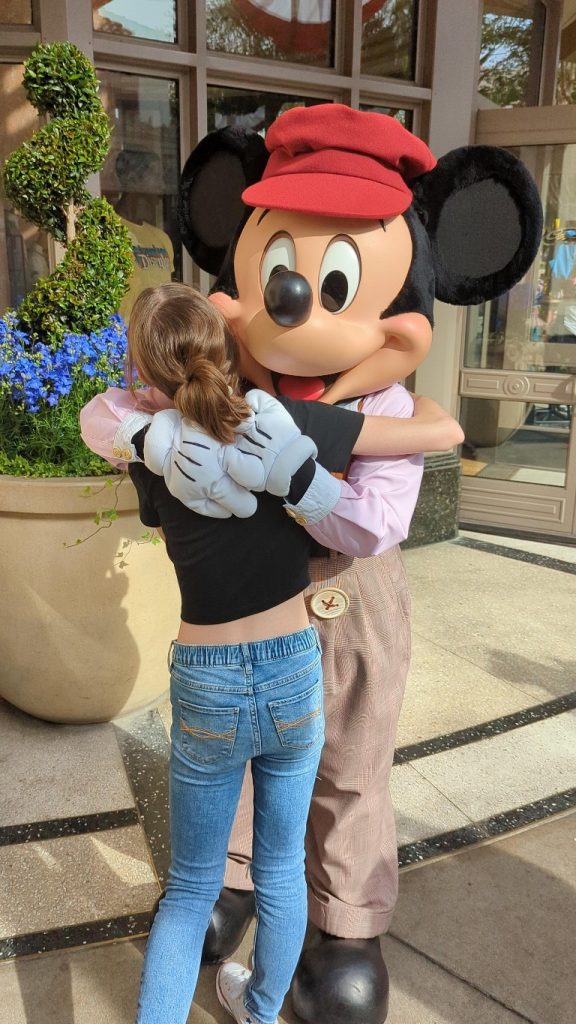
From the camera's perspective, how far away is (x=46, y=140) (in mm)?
2916

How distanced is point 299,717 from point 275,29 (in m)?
3.95

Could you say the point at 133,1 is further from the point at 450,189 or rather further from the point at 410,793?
the point at 410,793

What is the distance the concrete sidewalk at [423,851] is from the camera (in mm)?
1863

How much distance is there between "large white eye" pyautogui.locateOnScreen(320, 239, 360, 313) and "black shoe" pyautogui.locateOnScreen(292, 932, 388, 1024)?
1385 mm

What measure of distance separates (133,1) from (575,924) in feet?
13.5

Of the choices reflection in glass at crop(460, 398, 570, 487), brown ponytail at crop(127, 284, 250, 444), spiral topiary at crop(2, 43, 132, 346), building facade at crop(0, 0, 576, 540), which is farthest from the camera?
reflection in glass at crop(460, 398, 570, 487)

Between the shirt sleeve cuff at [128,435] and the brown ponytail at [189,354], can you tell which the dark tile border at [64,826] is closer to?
the shirt sleeve cuff at [128,435]

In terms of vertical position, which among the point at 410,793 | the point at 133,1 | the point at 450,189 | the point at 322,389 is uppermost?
the point at 133,1

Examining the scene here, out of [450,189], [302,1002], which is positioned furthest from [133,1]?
[302,1002]

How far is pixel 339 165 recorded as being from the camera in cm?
166

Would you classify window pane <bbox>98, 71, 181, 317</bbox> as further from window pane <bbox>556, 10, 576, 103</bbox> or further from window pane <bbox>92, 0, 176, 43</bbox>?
window pane <bbox>556, 10, 576, 103</bbox>

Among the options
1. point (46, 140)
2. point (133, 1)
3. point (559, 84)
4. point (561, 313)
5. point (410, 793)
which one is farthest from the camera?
point (559, 84)

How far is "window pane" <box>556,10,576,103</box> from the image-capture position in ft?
18.2

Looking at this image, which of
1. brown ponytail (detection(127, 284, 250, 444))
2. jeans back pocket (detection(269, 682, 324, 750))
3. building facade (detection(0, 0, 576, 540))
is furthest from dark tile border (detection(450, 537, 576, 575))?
brown ponytail (detection(127, 284, 250, 444))
